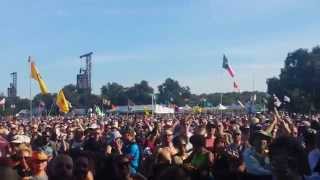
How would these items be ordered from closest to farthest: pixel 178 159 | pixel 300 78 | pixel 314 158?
pixel 314 158 → pixel 178 159 → pixel 300 78

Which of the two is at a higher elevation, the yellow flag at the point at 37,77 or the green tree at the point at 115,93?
the green tree at the point at 115,93

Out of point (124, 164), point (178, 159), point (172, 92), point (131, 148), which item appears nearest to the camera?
point (124, 164)

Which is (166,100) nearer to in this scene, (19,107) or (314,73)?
(19,107)

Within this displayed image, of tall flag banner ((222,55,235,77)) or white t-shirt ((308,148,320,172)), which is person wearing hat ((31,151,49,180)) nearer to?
white t-shirt ((308,148,320,172))

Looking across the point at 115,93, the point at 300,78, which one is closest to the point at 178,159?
the point at 300,78

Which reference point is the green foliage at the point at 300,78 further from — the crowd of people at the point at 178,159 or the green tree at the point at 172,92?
the crowd of people at the point at 178,159

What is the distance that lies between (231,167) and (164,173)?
4396 millimetres

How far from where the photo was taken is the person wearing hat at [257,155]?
8.09 meters

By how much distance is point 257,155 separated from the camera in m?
8.22

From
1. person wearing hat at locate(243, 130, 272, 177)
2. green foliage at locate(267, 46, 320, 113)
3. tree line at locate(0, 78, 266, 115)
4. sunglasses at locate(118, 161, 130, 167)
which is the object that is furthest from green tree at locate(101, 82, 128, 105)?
sunglasses at locate(118, 161, 130, 167)

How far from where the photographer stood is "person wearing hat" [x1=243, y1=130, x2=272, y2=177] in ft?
26.6

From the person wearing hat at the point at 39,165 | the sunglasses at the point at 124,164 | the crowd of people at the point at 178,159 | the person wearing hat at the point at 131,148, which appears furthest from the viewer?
the person wearing hat at the point at 131,148

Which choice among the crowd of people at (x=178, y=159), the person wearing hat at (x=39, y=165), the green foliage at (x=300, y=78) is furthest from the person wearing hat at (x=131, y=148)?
the green foliage at (x=300, y=78)

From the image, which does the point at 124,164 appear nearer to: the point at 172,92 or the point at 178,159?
the point at 178,159
